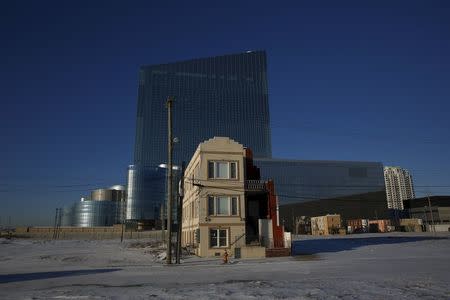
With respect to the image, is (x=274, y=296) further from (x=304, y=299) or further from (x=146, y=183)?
(x=146, y=183)

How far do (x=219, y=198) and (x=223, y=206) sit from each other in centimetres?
89

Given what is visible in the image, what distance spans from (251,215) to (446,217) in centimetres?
11976

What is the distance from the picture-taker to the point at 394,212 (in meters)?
165

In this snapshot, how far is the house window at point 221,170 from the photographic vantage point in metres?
37.5

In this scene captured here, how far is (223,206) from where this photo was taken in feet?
121

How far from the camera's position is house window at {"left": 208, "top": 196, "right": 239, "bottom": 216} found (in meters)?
36.6

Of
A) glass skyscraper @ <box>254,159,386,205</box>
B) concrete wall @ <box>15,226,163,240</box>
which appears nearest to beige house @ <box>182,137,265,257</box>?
concrete wall @ <box>15,226,163,240</box>

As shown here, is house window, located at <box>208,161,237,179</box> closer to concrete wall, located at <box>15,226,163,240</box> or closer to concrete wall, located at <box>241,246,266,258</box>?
concrete wall, located at <box>241,246,266,258</box>

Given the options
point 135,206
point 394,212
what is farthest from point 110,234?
point 394,212

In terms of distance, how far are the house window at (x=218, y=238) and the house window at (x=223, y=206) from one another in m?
1.63

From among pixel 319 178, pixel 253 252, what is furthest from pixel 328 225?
pixel 319 178

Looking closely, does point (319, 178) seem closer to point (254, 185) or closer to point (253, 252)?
point (254, 185)

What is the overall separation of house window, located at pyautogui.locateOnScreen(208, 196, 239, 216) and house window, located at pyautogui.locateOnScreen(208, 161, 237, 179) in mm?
2115

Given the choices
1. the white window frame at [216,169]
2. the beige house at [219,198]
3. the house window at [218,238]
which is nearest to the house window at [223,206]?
the beige house at [219,198]
